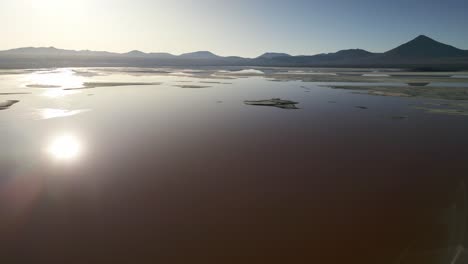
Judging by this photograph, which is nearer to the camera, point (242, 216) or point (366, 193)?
point (242, 216)

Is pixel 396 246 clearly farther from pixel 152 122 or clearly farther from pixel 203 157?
pixel 152 122

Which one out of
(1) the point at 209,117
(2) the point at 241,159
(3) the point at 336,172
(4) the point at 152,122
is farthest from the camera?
(1) the point at 209,117

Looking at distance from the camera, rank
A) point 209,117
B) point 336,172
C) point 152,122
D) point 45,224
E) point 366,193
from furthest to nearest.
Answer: point 209,117 < point 152,122 < point 336,172 < point 366,193 < point 45,224

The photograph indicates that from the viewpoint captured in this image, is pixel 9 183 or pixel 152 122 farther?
pixel 152 122

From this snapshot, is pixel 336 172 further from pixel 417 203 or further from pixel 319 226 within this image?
pixel 319 226

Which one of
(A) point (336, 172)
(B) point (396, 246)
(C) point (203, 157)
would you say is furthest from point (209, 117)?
(B) point (396, 246)

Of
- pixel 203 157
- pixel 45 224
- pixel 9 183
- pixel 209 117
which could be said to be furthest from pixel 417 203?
pixel 209 117
